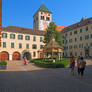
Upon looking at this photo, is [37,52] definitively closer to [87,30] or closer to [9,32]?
[9,32]

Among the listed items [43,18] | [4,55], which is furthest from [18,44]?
[43,18]

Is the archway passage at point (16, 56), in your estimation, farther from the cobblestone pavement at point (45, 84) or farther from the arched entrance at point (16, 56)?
the cobblestone pavement at point (45, 84)

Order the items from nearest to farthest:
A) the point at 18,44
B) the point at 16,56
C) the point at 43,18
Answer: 1. the point at 16,56
2. the point at 18,44
3. the point at 43,18

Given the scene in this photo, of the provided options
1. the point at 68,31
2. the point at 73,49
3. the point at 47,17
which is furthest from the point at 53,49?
the point at 47,17

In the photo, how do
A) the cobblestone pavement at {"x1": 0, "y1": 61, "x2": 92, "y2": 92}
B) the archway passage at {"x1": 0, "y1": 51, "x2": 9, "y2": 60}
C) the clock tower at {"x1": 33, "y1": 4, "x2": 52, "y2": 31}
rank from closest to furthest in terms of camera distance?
the cobblestone pavement at {"x1": 0, "y1": 61, "x2": 92, "y2": 92}
the archway passage at {"x1": 0, "y1": 51, "x2": 9, "y2": 60}
the clock tower at {"x1": 33, "y1": 4, "x2": 52, "y2": 31}

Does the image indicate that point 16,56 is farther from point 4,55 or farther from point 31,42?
point 31,42

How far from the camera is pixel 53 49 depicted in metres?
22.0

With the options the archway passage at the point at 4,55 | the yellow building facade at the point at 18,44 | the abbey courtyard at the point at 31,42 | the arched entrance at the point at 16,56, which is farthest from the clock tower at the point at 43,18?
the archway passage at the point at 4,55

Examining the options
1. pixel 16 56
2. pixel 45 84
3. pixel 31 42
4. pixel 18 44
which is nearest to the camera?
pixel 45 84

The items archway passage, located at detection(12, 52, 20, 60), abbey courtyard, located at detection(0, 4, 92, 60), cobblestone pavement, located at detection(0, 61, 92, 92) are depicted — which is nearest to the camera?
cobblestone pavement, located at detection(0, 61, 92, 92)

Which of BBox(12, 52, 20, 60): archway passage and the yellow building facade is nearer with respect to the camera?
the yellow building facade

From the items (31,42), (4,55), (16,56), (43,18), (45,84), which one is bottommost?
(45,84)

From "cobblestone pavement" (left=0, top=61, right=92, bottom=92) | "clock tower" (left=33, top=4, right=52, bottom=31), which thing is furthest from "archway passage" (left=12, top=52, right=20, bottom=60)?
"clock tower" (left=33, top=4, right=52, bottom=31)

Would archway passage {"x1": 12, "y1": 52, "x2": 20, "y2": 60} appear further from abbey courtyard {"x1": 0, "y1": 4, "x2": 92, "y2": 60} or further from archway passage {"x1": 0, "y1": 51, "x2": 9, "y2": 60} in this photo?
archway passage {"x1": 0, "y1": 51, "x2": 9, "y2": 60}
